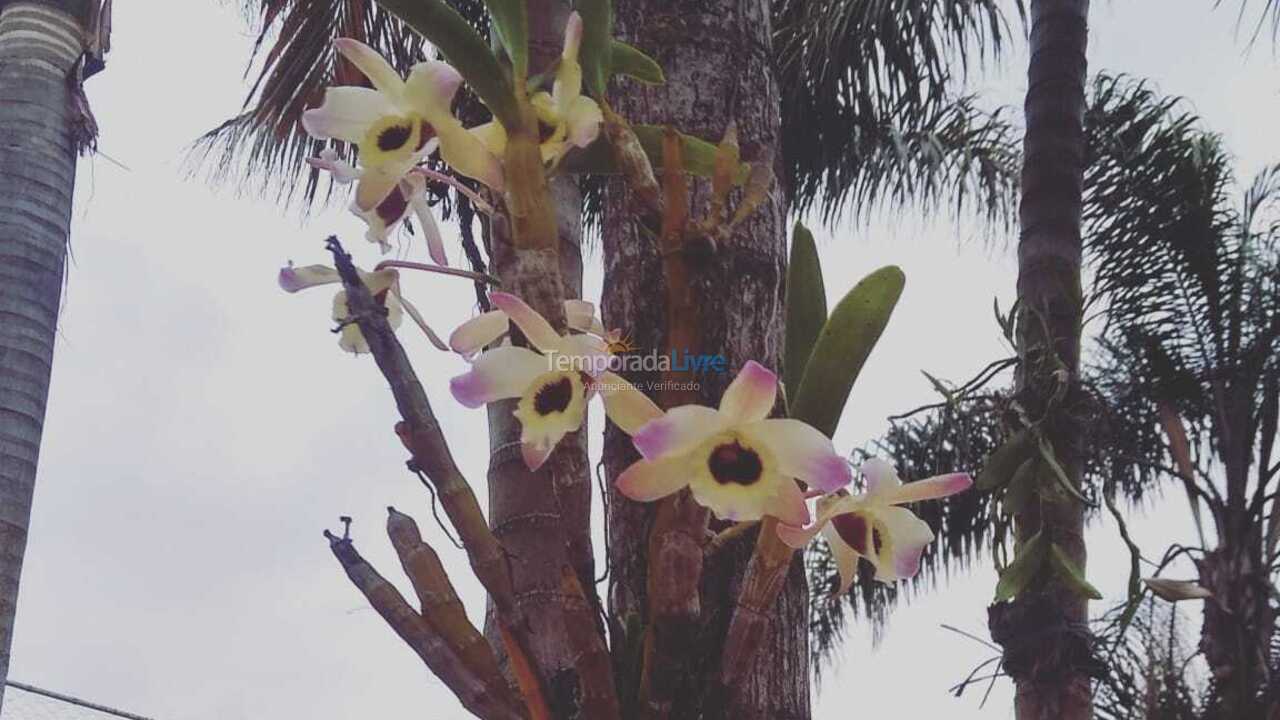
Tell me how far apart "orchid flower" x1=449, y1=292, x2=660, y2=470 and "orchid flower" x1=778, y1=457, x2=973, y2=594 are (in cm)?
11

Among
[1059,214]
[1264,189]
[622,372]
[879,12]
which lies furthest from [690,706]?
[1264,189]

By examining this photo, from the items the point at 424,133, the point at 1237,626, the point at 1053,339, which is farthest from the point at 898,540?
the point at 1237,626

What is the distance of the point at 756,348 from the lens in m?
0.79

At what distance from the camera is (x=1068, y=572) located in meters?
2.00

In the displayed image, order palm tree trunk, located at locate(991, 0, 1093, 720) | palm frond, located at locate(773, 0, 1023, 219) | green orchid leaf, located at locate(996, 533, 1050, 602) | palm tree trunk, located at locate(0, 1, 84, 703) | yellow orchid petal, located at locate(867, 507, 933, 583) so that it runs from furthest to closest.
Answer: palm frond, located at locate(773, 0, 1023, 219), palm tree trunk, located at locate(0, 1, 84, 703), palm tree trunk, located at locate(991, 0, 1093, 720), green orchid leaf, located at locate(996, 533, 1050, 602), yellow orchid petal, located at locate(867, 507, 933, 583)

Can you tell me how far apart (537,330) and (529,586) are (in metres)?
0.14

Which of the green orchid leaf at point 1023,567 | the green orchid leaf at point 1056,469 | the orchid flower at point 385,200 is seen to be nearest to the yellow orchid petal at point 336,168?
the orchid flower at point 385,200

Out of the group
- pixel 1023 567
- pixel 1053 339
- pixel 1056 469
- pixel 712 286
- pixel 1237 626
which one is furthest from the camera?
pixel 1237 626

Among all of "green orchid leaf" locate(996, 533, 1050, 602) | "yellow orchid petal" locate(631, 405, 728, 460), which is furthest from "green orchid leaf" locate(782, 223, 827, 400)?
"green orchid leaf" locate(996, 533, 1050, 602)

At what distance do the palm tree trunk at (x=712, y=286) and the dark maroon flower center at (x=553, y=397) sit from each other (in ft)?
0.28

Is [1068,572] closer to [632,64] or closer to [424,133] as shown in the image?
[632,64]

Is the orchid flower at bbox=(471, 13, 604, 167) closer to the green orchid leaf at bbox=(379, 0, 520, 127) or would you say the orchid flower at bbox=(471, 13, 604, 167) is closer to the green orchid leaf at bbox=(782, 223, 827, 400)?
the green orchid leaf at bbox=(379, 0, 520, 127)

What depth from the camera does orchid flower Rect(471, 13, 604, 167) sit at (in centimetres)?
64

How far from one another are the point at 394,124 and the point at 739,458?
0.86 ft
